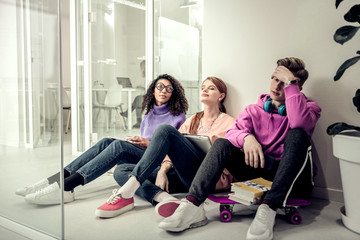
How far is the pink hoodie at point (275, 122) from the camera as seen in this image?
5.73 ft

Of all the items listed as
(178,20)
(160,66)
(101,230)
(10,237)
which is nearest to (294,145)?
(101,230)

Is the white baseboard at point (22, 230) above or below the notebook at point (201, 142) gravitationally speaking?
below

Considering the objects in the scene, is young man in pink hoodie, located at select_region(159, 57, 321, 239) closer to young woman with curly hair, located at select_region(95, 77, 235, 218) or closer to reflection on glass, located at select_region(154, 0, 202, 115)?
young woman with curly hair, located at select_region(95, 77, 235, 218)

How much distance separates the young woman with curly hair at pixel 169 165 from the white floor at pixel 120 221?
0.09 meters

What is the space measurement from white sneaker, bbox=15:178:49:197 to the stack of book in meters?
0.95

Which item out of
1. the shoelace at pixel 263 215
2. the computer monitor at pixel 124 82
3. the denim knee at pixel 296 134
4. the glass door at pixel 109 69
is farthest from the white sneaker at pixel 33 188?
the computer monitor at pixel 124 82

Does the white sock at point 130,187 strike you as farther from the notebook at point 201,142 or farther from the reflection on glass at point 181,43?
the reflection on glass at point 181,43

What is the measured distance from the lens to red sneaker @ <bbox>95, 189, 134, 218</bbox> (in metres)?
1.75

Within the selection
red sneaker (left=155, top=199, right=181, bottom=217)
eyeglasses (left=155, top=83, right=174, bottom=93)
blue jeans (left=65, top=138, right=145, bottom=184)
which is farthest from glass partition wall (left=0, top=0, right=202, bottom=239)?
red sneaker (left=155, top=199, right=181, bottom=217)

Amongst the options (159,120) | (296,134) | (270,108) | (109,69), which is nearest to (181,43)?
(109,69)

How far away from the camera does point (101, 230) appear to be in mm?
1605

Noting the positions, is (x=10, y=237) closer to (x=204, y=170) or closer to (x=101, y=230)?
(x=101, y=230)

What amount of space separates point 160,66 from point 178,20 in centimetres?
62

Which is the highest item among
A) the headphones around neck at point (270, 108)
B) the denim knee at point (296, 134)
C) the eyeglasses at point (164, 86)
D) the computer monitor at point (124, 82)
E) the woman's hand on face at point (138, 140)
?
the computer monitor at point (124, 82)
